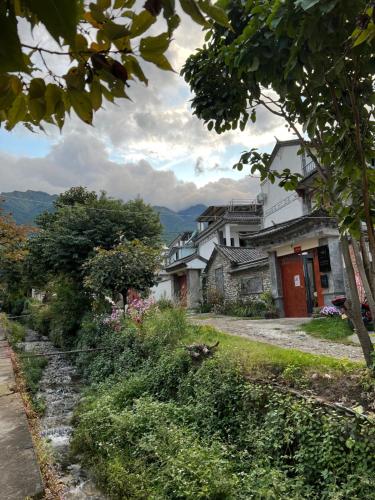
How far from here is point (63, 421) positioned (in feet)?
21.1

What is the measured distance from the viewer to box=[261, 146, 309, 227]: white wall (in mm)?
16553

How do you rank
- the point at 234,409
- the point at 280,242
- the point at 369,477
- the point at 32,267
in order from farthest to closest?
the point at 32,267 → the point at 280,242 → the point at 234,409 → the point at 369,477

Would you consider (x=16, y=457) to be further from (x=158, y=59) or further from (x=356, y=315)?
(x=356, y=315)

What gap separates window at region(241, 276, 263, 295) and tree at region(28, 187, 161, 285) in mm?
4177

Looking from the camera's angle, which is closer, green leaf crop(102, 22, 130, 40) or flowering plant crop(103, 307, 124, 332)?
green leaf crop(102, 22, 130, 40)

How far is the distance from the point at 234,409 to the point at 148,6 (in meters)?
4.24

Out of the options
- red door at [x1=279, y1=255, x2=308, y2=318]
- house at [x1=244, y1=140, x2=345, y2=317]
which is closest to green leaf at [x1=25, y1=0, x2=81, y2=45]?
house at [x1=244, y1=140, x2=345, y2=317]

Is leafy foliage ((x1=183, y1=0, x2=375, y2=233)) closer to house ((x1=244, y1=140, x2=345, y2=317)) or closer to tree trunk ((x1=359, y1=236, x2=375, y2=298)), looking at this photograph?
tree trunk ((x1=359, y1=236, x2=375, y2=298))

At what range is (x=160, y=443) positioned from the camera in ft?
13.6

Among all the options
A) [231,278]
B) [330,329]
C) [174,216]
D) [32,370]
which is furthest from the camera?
[174,216]

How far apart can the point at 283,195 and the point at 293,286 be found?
23.1 feet

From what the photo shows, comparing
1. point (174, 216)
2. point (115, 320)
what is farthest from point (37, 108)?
point (174, 216)

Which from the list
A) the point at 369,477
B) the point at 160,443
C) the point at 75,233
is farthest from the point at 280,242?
the point at 369,477

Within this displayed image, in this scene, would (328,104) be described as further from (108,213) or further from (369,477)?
(108,213)
